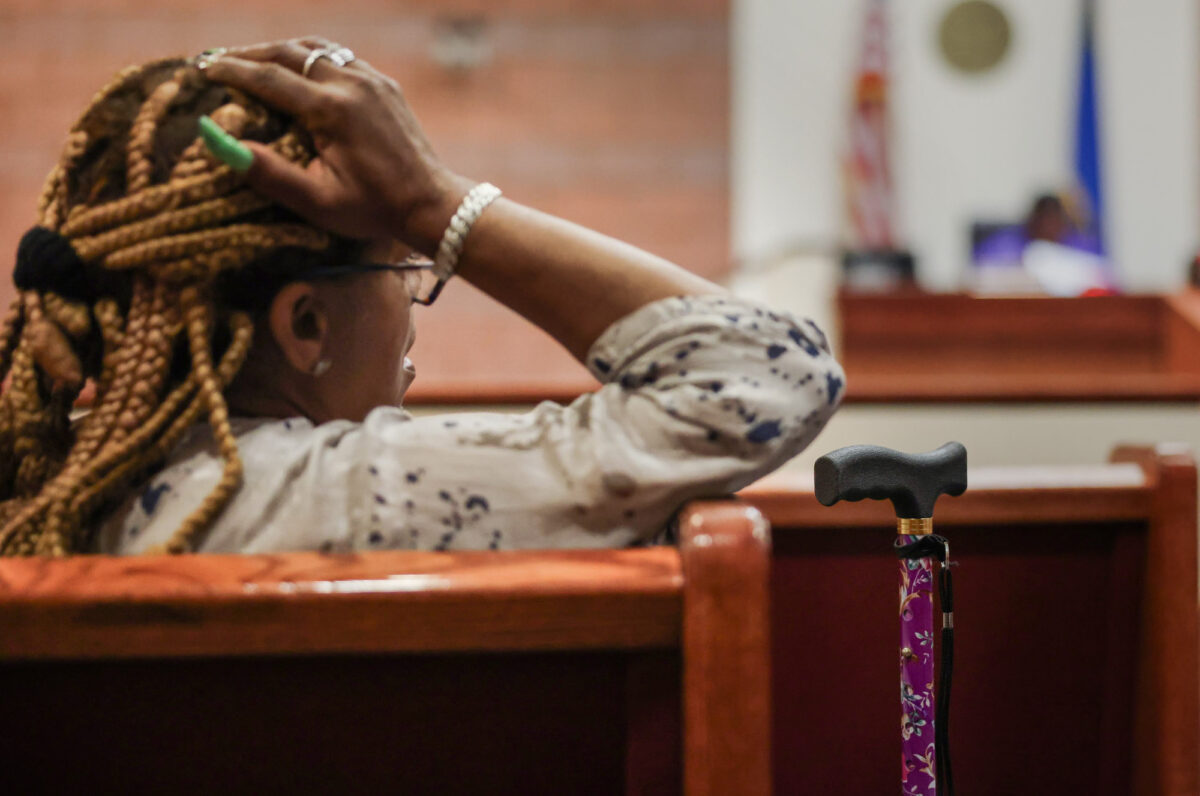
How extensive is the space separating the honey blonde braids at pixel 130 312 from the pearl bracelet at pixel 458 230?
0.10 meters

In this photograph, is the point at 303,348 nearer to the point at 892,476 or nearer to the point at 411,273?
the point at 411,273

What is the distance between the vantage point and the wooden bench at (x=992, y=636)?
99cm

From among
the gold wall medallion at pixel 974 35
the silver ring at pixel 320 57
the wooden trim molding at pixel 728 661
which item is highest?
the gold wall medallion at pixel 974 35

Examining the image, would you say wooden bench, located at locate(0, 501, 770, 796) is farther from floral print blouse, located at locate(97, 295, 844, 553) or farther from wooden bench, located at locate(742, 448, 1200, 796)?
wooden bench, located at locate(742, 448, 1200, 796)

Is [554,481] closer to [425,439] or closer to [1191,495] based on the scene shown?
[425,439]

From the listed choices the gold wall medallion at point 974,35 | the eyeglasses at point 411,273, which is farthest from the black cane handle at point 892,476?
the gold wall medallion at point 974,35

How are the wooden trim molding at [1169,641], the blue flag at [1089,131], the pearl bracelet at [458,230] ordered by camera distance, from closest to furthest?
the pearl bracelet at [458,230] < the wooden trim molding at [1169,641] < the blue flag at [1089,131]

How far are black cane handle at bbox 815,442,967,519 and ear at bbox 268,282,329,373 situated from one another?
1.43 ft

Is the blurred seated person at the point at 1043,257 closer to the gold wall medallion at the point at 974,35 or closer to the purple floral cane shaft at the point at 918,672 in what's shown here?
the gold wall medallion at the point at 974,35

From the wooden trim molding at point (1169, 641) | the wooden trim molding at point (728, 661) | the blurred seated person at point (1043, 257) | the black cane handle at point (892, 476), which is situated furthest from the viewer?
the blurred seated person at point (1043, 257)

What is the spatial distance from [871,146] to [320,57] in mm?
5539

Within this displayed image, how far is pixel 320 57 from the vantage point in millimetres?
837

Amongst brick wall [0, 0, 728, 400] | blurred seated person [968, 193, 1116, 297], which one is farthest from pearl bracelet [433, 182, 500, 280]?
brick wall [0, 0, 728, 400]

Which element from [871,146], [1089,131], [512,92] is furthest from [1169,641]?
[1089,131]
